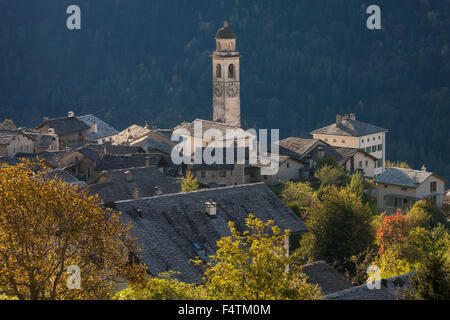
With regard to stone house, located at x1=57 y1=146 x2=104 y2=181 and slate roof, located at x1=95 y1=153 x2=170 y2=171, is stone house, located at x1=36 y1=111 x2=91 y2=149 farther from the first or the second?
slate roof, located at x1=95 y1=153 x2=170 y2=171

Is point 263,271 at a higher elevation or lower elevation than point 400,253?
higher

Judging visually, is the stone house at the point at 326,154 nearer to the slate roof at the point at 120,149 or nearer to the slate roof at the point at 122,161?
the slate roof at the point at 120,149

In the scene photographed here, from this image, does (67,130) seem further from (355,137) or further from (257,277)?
(257,277)

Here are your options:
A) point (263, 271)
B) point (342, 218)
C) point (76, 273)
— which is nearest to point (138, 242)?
point (76, 273)

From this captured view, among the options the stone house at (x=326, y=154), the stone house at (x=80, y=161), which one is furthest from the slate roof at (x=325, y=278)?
the stone house at (x=326, y=154)

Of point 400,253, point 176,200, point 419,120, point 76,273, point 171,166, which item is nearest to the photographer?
point 76,273
